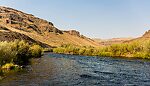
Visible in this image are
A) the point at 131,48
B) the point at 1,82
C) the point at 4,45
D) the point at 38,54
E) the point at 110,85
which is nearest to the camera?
the point at 1,82

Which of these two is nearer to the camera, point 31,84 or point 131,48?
point 31,84

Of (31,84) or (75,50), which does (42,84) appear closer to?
(31,84)

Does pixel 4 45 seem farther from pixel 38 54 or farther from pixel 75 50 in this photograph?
pixel 75 50

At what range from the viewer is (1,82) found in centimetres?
3916

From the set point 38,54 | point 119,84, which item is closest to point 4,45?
point 119,84

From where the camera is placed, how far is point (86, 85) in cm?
4159

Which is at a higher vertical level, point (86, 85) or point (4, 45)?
point (4, 45)

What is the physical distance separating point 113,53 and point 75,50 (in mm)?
30297

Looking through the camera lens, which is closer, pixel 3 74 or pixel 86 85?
pixel 86 85

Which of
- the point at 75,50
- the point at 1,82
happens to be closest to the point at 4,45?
the point at 1,82

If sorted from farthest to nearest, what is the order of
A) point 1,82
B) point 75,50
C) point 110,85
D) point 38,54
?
point 75,50
point 38,54
point 110,85
point 1,82

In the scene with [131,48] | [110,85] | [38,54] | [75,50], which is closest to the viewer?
[110,85]

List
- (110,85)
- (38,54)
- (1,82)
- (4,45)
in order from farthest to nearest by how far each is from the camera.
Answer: (38,54), (4,45), (110,85), (1,82)

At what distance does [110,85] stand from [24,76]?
1437cm
